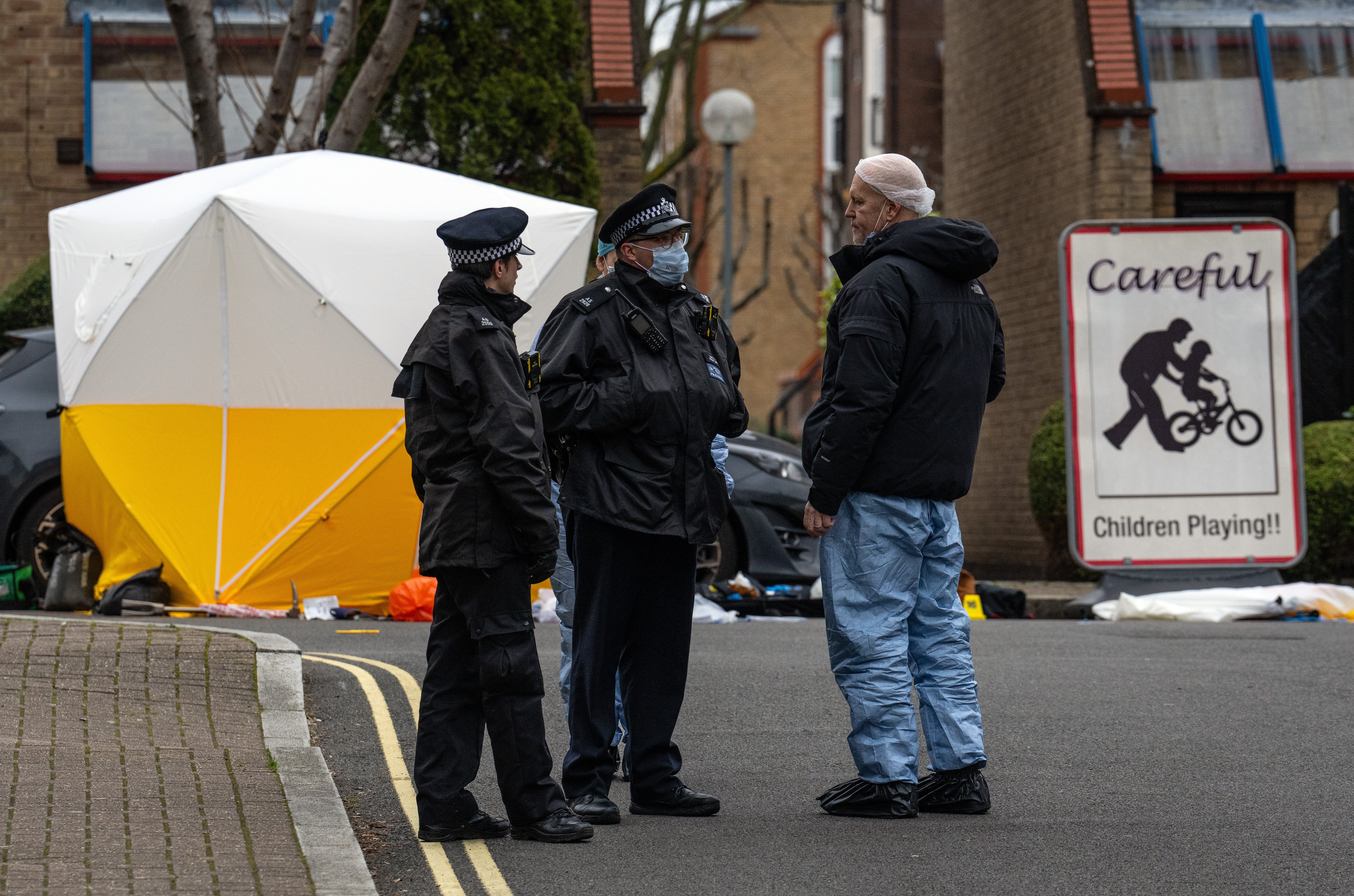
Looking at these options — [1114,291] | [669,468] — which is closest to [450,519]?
[669,468]

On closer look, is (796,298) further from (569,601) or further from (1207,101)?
(569,601)

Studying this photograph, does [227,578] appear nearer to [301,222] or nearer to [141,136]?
[301,222]

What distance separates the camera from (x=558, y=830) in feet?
16.9

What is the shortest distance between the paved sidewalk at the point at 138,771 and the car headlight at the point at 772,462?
4.76 metres

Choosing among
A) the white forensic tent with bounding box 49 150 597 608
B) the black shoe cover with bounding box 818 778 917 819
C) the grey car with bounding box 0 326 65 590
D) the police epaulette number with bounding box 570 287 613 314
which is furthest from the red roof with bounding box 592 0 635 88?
the black shoe cover with bounding box 818 778 917 819

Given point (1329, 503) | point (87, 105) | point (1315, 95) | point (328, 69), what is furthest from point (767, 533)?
point (87, 105)

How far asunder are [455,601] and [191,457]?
6.52m

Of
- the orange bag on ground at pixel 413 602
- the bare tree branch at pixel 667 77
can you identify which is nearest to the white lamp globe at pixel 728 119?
the bare tree branch at pixel 667 77

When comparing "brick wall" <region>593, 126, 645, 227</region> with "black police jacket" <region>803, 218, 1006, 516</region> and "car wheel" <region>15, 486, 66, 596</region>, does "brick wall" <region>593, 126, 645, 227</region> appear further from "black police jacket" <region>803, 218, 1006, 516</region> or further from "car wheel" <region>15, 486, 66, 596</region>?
"black police jacket" <region>803, 218, 1006, 516</region>

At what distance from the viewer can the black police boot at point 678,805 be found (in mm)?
5582

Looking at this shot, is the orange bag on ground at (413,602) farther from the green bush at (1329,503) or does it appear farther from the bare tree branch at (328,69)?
the green bush at (1329,503)

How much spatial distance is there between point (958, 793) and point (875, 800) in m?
0.30

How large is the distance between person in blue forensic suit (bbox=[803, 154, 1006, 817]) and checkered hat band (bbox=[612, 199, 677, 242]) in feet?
1.96

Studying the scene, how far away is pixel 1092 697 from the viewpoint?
7977 mm
